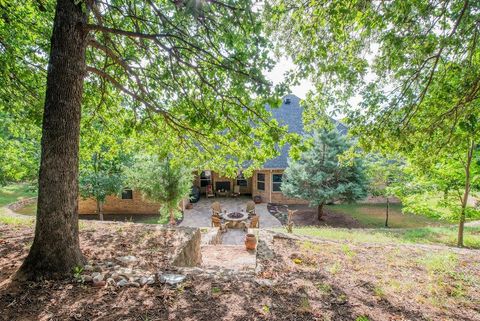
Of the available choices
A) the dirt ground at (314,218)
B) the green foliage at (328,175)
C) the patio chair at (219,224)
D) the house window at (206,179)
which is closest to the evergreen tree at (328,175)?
the green foliage at (328,175)

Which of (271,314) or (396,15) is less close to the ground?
(396,15)

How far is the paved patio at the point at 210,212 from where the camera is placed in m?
14.0

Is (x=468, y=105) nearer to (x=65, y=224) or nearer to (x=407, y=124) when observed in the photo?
(x=407, y=124)

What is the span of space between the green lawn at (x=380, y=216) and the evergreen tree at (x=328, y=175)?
81.9 inches

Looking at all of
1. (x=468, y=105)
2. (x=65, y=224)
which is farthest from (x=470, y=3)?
(x=65, y=224)

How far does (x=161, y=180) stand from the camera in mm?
11102

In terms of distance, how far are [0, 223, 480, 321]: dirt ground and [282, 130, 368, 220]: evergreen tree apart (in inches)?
331

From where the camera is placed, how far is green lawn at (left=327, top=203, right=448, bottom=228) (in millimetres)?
14334

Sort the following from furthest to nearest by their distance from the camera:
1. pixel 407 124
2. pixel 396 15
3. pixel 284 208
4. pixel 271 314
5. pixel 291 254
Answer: pixel 284 208
pixel 291 254
pixel 407 124
pixel 396 15
pixel 271 314

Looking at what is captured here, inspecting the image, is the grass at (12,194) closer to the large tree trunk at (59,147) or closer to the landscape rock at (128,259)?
the landscape rock at (128,259)

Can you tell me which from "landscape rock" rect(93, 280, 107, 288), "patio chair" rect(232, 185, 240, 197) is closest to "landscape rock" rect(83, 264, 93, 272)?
"landscape rock" rect(93, 280, 107, 288)

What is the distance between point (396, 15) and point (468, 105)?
2016 millimetres

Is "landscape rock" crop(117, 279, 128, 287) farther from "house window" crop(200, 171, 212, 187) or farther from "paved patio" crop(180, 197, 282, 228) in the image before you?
"house window" crop(200, 171, 212, 187)

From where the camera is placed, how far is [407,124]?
4.77 meters
